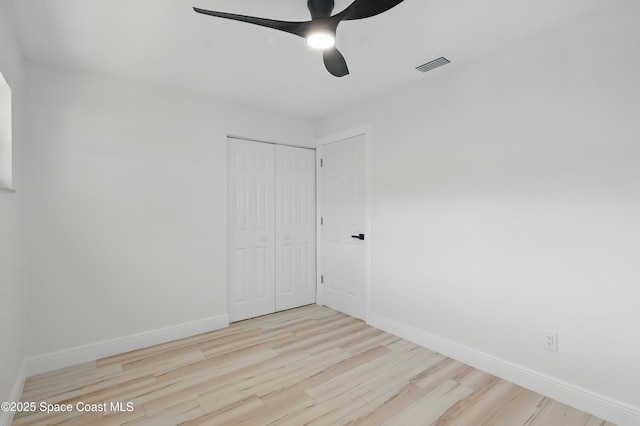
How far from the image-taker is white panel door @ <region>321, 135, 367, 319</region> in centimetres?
355

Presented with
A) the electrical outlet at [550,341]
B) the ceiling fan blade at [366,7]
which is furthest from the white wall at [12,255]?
the electrical outlet at [550,341]

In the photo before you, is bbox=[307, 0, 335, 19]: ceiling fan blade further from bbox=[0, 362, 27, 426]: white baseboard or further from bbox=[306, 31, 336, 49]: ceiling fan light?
bbox=[0, 362, 27, 426]: white baseboard

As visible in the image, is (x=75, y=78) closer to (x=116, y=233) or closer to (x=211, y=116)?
(x=211, y=116)

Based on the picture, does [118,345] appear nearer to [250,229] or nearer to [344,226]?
[250,229]

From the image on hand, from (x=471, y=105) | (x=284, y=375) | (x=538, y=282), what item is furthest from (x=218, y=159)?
(x=538, y=282)

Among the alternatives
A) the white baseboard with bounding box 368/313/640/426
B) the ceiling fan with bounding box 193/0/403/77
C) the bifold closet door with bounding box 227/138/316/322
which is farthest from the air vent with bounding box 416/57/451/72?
the white baseboard with bounding box 368/313/640/426

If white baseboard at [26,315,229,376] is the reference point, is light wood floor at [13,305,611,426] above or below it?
below

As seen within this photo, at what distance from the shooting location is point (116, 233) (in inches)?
109

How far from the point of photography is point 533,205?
2.20 metres

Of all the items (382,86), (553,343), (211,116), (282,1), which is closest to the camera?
(282,1)

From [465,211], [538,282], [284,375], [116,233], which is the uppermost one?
[465,211]

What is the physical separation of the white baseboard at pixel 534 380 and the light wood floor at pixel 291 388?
2.3 inches

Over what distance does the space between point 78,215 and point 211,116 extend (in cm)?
153

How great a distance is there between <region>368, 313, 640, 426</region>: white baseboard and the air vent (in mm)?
2349
